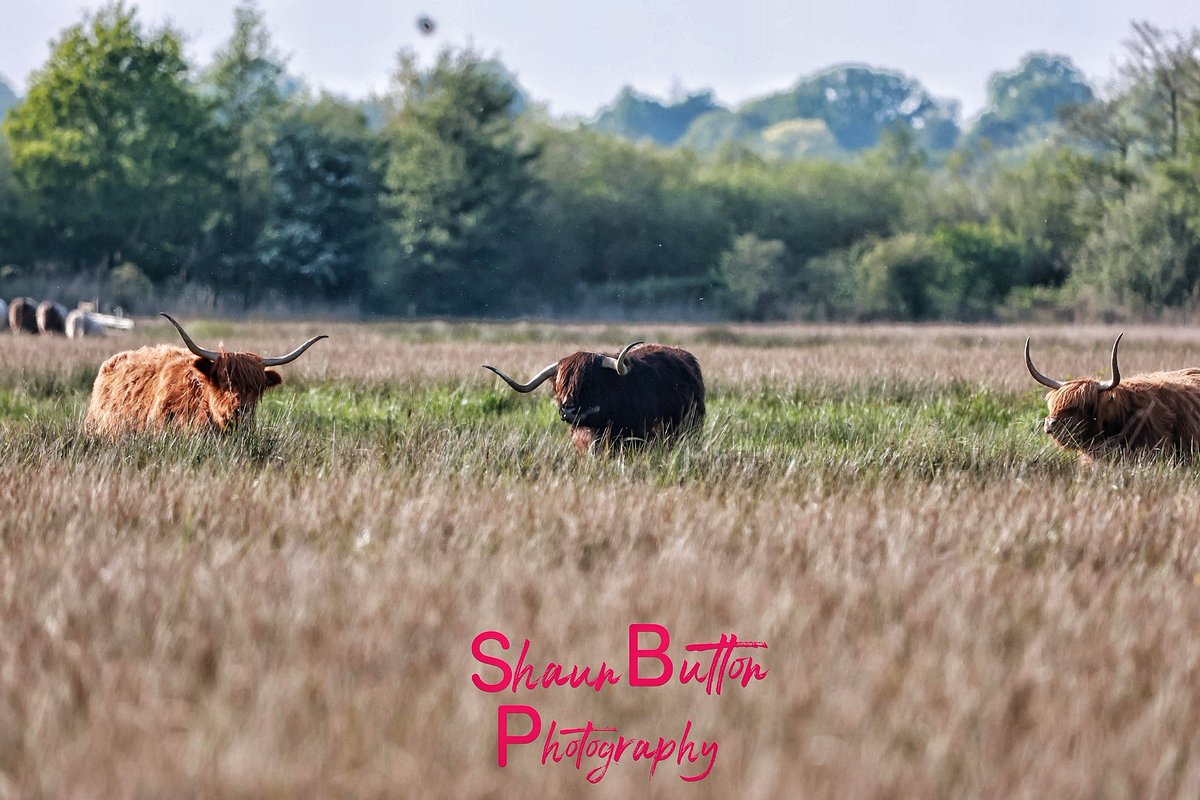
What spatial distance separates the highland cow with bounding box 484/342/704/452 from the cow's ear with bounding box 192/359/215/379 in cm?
178

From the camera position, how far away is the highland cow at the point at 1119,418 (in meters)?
7.75

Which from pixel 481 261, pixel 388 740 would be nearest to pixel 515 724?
pixel 388 740

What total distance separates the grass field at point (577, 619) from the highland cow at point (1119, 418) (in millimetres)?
1355

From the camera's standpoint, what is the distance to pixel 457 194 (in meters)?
44.6

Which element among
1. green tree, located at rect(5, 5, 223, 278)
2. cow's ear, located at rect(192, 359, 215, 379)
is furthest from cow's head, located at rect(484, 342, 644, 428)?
green tree, located at rect(5, 5, 223, 278)

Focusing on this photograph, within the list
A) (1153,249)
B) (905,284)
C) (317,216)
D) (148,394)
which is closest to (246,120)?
(317,216)

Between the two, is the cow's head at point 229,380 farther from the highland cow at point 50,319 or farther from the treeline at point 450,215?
the treeline at point 450,215

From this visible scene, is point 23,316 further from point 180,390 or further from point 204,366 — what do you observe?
point 204,366

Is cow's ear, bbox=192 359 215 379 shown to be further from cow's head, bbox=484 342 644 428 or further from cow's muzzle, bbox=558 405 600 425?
cow's muzzle, bbox=558 405 600 425

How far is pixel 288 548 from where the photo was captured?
3654 mm

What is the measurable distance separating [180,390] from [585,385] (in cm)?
263

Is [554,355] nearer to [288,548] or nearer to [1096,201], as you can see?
[288,548]

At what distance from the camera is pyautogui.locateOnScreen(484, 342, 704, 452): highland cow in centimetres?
780

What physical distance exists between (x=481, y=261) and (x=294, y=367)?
33.1 m
